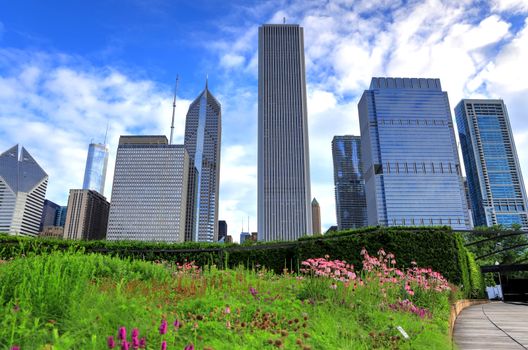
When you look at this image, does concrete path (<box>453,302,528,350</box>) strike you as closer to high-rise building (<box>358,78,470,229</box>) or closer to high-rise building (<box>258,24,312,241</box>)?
high-rise building (<box>258,24,312,241</box>)

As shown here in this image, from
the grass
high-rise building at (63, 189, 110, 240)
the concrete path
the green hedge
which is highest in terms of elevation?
high-rise building at (63, 189, 110, 240)

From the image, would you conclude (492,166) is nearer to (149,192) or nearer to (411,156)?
(411,156)

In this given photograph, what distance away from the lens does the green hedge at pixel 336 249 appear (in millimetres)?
11312

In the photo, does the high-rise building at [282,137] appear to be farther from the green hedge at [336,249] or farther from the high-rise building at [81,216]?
the high-rise building at [81,216]

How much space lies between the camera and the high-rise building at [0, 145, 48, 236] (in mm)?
160000

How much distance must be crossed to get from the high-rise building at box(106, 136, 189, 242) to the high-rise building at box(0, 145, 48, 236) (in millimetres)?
51217

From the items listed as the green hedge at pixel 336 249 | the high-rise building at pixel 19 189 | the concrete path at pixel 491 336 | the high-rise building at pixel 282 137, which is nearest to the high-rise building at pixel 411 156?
the high-rise building at pixel 282 137

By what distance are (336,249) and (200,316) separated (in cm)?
974

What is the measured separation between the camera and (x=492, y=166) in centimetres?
16538

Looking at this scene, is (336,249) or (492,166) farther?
(492,166)

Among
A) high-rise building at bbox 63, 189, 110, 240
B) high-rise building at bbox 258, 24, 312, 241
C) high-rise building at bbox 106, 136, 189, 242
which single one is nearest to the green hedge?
high-rise building at bbox 258, 24, 312, 241

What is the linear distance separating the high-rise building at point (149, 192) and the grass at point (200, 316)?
152240mm

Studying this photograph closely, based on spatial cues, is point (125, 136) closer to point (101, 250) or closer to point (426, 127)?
point (426, 127)

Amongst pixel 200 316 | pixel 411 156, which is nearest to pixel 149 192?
pixel 411 156
